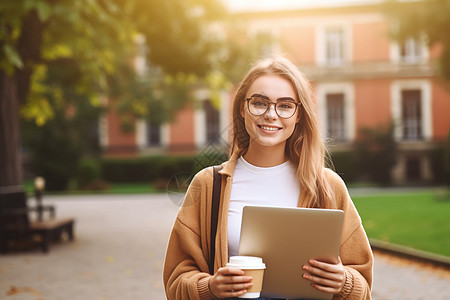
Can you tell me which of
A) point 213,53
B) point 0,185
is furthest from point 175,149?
point 0,185

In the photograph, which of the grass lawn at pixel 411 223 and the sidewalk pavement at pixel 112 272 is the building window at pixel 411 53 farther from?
the sidewalk pavement at pixel 112 272

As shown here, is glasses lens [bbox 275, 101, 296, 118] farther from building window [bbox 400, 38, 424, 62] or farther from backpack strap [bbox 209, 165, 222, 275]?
building window [bbox 400, 38, 424, 62]

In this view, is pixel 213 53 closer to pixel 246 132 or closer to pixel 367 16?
pixel 246 132

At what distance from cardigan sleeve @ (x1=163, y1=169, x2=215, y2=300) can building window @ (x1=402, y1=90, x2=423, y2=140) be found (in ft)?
103

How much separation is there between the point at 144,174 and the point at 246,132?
3110cm

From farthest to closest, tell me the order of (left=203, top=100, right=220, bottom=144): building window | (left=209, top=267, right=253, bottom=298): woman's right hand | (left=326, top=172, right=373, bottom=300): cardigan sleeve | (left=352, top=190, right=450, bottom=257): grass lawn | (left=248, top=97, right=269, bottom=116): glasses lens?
(left=203, top=100, right=220, bottom=144): building window < (left=352, top=190, right=450, bottom=257): grass lawn < (left=248, top=97, right=269, bottom=116): glasses lens < (left=326, top=172, right=373, bottom=300): cardigan sleeve < (left=209, top=267, right=253, bottom=298): woman's right hand

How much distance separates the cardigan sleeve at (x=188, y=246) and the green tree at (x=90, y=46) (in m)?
5.33

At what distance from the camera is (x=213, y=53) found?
46.0ft

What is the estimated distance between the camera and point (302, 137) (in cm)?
239

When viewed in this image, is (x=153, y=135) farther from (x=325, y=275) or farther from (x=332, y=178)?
(x=325, y=275)

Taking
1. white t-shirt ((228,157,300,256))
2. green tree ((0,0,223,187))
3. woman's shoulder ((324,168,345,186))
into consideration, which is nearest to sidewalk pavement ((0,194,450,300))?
white t-shirt ((228,157,300,256))

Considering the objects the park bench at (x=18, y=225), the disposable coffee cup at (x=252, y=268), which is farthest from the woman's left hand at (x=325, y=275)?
the park bench at (x=18, y=225)

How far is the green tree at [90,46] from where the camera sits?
9.47 meters

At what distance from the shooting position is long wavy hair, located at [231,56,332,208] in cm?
226
